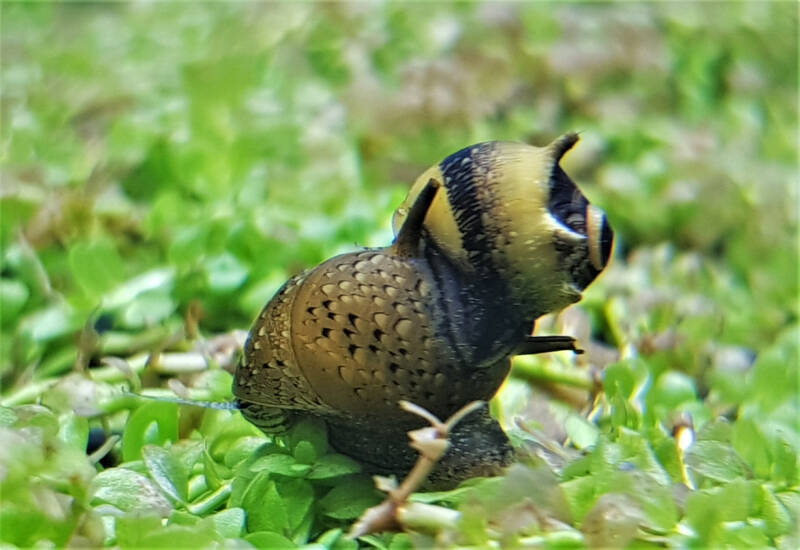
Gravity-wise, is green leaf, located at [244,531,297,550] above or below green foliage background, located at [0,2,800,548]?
below

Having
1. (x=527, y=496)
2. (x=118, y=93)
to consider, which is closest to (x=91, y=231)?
(x=118, y=93)

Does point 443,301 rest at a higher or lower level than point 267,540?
higher

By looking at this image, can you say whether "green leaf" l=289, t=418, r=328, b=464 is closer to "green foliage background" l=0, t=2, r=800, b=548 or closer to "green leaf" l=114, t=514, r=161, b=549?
"green foliage background" l=0, t=2, r=800, b=548

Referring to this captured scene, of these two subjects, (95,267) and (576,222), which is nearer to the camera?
(576,222)

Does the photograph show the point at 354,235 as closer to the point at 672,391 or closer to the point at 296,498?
the point at 672,391

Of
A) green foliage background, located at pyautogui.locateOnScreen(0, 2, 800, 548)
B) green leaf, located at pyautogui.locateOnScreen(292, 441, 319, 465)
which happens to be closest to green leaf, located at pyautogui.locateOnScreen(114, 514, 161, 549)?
green foliage background, located at pyautogui.locateOnScreen(0, 2, 800, 548)

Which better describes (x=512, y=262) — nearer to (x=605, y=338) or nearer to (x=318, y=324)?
(x=318, y=324)

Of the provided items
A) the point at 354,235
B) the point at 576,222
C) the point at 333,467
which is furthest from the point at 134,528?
the point at 354,235

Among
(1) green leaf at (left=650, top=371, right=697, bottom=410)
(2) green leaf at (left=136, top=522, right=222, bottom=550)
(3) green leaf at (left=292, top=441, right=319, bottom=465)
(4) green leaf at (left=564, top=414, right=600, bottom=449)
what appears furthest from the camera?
(1) green leaf at (left=650, top=371, right=697, bottom=410)
